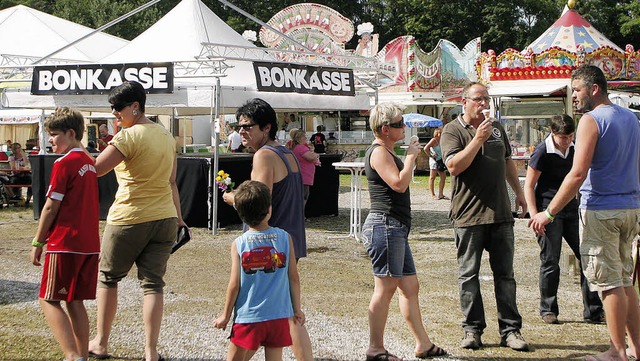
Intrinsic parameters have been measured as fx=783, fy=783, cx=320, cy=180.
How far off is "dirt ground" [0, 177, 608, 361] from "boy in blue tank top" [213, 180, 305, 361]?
139cm

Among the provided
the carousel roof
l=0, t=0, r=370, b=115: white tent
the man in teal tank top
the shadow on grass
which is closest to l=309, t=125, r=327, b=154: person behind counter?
the carousel roof

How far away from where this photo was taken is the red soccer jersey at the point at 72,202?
4527 mm

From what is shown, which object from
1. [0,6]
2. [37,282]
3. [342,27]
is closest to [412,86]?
[342,27]

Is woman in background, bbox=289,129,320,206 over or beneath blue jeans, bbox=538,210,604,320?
over

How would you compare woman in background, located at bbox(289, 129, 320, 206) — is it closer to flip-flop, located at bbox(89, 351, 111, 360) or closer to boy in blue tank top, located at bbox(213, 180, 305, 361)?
flip-flop, located at bbox(89, 351, 111, 360)

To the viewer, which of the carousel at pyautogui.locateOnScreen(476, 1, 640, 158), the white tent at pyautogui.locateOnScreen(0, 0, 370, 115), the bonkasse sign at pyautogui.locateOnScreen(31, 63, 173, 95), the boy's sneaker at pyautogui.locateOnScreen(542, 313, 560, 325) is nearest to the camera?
the boy's sneaker at pyautogui.locateOnScreen(542, 313, 560, 325)

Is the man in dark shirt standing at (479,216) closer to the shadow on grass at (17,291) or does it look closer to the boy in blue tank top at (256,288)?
the boy in blue tank top at (256,288)

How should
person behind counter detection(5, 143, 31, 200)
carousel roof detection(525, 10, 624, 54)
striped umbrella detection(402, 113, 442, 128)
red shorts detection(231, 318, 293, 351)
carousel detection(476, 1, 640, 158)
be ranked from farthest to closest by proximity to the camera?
striped umbrella detection(402, 113, 442, 128)
carousel roof detection(525, 10, 624, 54)
carousel detection(476, 1, 640, 158)
person behind counter detection(5, 143, 31, 200)
red shorts detection(231, 318, 293, 351)

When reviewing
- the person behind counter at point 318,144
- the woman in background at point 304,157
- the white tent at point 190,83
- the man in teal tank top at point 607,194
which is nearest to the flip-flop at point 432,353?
the man in teal tank top at point 607,194

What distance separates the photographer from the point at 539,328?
19.7 feet

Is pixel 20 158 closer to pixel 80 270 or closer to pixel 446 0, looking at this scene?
pixel 80 270

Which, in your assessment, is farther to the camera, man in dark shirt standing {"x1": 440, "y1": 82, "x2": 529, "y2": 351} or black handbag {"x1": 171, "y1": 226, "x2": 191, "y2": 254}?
man in dark shirt standing {"x1": 440, "y1": 82, "x2": 529, "y2": 351}

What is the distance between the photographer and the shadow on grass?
7.08 meters

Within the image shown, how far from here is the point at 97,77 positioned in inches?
478
